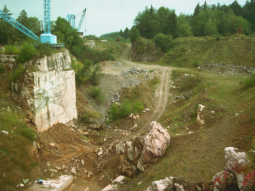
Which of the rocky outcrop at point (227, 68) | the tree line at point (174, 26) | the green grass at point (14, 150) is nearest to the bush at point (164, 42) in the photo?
the tree line at point (174, 26)

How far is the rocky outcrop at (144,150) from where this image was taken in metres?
12.8

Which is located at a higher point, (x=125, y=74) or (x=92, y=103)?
(x=125, y=74)

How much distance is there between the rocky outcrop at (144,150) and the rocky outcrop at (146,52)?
3445cm

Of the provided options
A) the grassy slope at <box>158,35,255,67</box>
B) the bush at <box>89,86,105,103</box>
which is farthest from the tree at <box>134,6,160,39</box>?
the bush at <box>89,86,105,103</box>

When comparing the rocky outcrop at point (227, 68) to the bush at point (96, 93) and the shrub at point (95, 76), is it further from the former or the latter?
the bush at point (96, 93)

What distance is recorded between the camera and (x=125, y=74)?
33.6 metres

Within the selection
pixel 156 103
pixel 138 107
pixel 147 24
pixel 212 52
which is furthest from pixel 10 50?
pixel 147 24

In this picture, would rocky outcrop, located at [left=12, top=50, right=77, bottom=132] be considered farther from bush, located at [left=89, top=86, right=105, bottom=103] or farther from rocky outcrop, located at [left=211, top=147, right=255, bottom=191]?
rocky outcrop, located at [left=211, top=147, right=255, bottom=191]

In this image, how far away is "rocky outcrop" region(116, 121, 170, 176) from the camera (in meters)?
12.8

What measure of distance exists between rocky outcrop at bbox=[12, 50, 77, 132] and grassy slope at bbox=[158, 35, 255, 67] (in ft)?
81.7

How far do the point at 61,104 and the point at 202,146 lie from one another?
44.9 feet

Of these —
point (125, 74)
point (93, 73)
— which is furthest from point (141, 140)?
point (125, 74)

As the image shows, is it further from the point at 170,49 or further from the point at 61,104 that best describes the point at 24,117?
the point at 170,49

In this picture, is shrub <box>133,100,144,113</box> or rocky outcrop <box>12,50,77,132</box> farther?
shrub <box>133,100,144,113</box>
